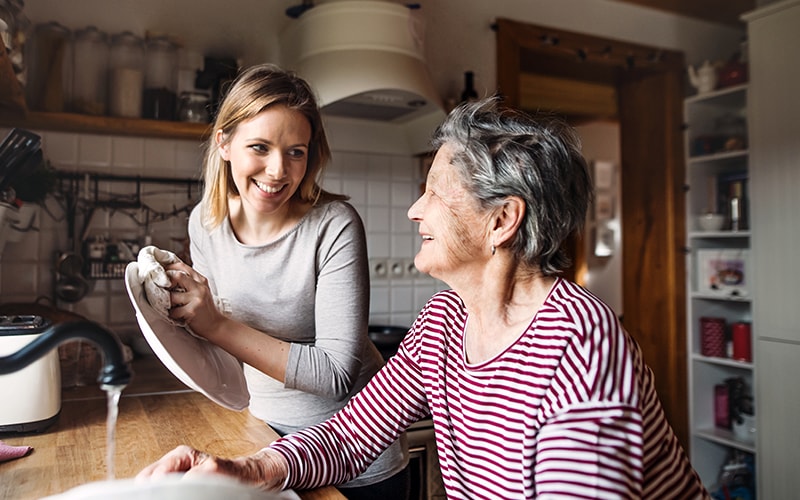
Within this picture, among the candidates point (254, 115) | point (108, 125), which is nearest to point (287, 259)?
point (254, 115)

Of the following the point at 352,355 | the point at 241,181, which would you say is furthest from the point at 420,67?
the point at 352,355

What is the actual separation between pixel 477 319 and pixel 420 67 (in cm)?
130

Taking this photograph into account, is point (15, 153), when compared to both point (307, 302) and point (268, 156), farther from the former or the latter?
point (307, 302)

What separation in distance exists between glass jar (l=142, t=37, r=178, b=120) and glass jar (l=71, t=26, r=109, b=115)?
0.38 ft

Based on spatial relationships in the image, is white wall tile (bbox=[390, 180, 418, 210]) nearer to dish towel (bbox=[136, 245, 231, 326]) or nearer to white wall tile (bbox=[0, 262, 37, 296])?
white wall tile (bbox=[0, 262, 37, 296])

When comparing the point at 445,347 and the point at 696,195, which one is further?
the point at 696,195

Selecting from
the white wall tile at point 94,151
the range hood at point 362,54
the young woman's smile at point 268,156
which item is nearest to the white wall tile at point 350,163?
the range hood at point 362,54

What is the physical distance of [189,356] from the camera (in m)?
0.92

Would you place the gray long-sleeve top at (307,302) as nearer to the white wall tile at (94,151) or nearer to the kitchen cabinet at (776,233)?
the white wall tile at (94,151)

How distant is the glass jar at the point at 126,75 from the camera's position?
1.83m

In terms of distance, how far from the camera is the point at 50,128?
1803 millimetres

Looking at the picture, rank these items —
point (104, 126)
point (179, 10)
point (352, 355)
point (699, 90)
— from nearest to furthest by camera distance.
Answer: point (352, 355), point (104, 126), point (179, 10), point (699, 90)

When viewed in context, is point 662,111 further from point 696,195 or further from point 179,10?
point 179,10

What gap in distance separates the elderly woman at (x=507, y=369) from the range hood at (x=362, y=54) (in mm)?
1016
